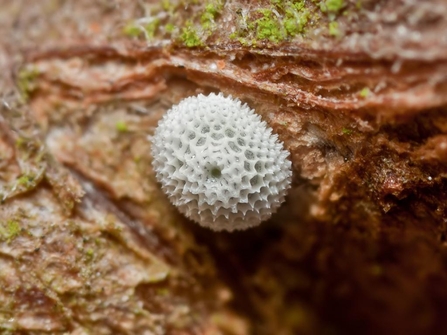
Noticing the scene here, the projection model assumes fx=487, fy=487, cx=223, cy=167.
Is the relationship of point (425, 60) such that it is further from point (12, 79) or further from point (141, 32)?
point (12, 79)

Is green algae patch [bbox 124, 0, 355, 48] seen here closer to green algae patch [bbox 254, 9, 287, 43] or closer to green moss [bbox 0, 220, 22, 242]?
green algae patch [bbox 254, 9, 287, 43]

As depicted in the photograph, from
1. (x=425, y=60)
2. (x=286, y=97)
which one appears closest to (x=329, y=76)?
(x=286, y=97)

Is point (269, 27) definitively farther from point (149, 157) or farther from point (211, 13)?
point (149, 157)

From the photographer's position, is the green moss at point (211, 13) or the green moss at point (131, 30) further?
the green moss at point (131, 30)

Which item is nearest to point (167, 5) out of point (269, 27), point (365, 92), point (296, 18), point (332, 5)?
point (269, 27)

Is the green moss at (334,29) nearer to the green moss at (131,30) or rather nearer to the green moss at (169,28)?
the green moss at (169,28)

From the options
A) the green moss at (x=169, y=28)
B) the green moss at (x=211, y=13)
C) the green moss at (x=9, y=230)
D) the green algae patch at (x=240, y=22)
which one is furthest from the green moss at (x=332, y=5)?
the green moss at (x=9, y=230)
